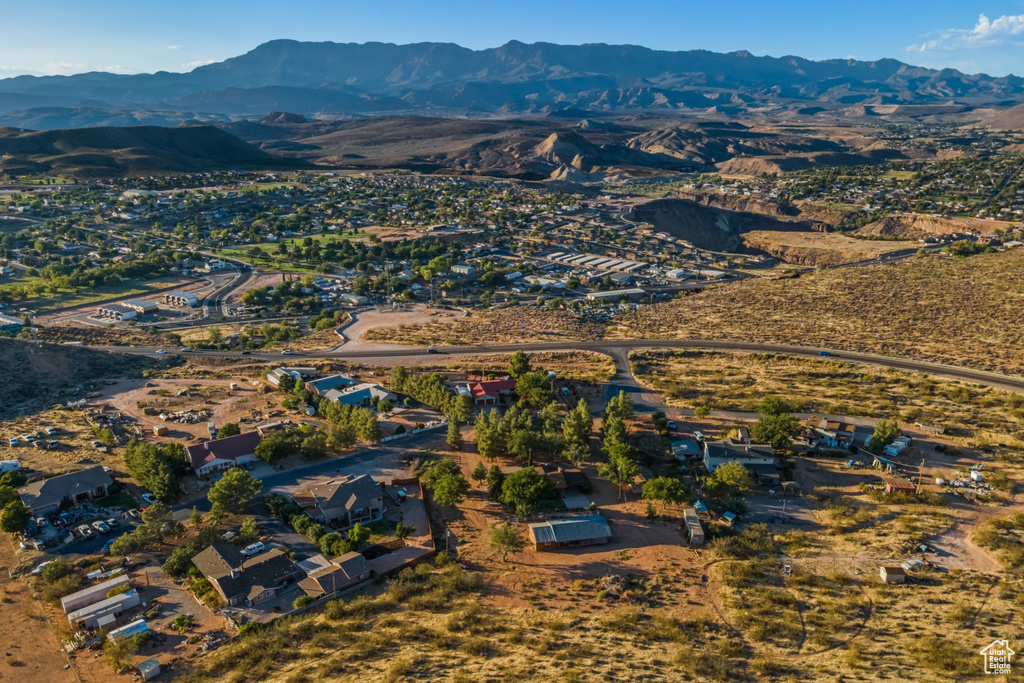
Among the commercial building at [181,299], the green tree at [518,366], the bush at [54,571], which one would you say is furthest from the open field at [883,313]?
the commercial building at [181,299]

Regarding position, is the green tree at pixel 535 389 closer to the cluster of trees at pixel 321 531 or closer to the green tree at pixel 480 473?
the green tree at pixel 480 473

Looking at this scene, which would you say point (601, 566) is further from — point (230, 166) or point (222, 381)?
point (230, 166)

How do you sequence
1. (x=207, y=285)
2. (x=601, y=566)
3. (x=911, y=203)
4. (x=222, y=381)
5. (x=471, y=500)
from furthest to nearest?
(x=911, y=203) < (x=207, y=285) < (x=222, y=381) < (x=471, y=500) < (x=601, y=566)

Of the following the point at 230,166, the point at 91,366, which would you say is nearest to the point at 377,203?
the point at 230,166

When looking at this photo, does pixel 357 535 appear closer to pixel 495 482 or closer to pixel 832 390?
pixel 495 482

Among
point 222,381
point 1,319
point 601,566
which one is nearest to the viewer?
point 601,566

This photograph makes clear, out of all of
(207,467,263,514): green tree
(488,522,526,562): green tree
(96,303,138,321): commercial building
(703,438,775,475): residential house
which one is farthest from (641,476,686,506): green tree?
(96,303,138,321): commercial building

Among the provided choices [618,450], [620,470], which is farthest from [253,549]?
[618,450]
